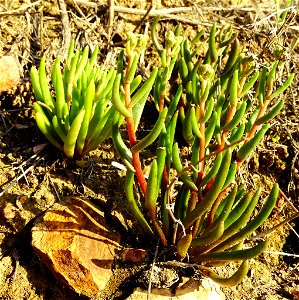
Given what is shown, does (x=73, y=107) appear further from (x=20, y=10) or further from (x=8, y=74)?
(x=20, y=10)

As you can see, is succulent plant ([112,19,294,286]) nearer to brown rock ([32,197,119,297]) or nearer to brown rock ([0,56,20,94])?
brown rock ([32,197,119,297])

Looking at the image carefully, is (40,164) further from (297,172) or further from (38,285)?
(297,172)

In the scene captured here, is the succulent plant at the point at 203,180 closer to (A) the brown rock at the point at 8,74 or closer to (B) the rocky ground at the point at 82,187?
(B) the rocky ground at the point at 82,187

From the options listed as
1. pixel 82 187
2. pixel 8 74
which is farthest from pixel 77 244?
pixel 8 74

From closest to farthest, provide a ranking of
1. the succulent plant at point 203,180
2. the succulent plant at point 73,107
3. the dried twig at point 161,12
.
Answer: the succulent plant at point 203,180 < the succulent plant at point 73,107 < the dried twig at point 161,12

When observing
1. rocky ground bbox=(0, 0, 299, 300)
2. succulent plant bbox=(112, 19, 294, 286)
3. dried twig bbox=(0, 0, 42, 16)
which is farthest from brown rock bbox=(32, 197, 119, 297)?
dried twig bbox=(0, 0, 42, 16)

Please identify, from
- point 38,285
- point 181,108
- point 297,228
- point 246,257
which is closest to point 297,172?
point 297,228

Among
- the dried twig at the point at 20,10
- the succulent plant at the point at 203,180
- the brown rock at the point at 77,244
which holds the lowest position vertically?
the brown rock at the point at 77,244

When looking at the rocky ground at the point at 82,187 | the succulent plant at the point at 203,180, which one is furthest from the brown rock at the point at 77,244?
the succulent plant at the point at 203,180

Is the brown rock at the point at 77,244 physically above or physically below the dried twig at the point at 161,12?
below
